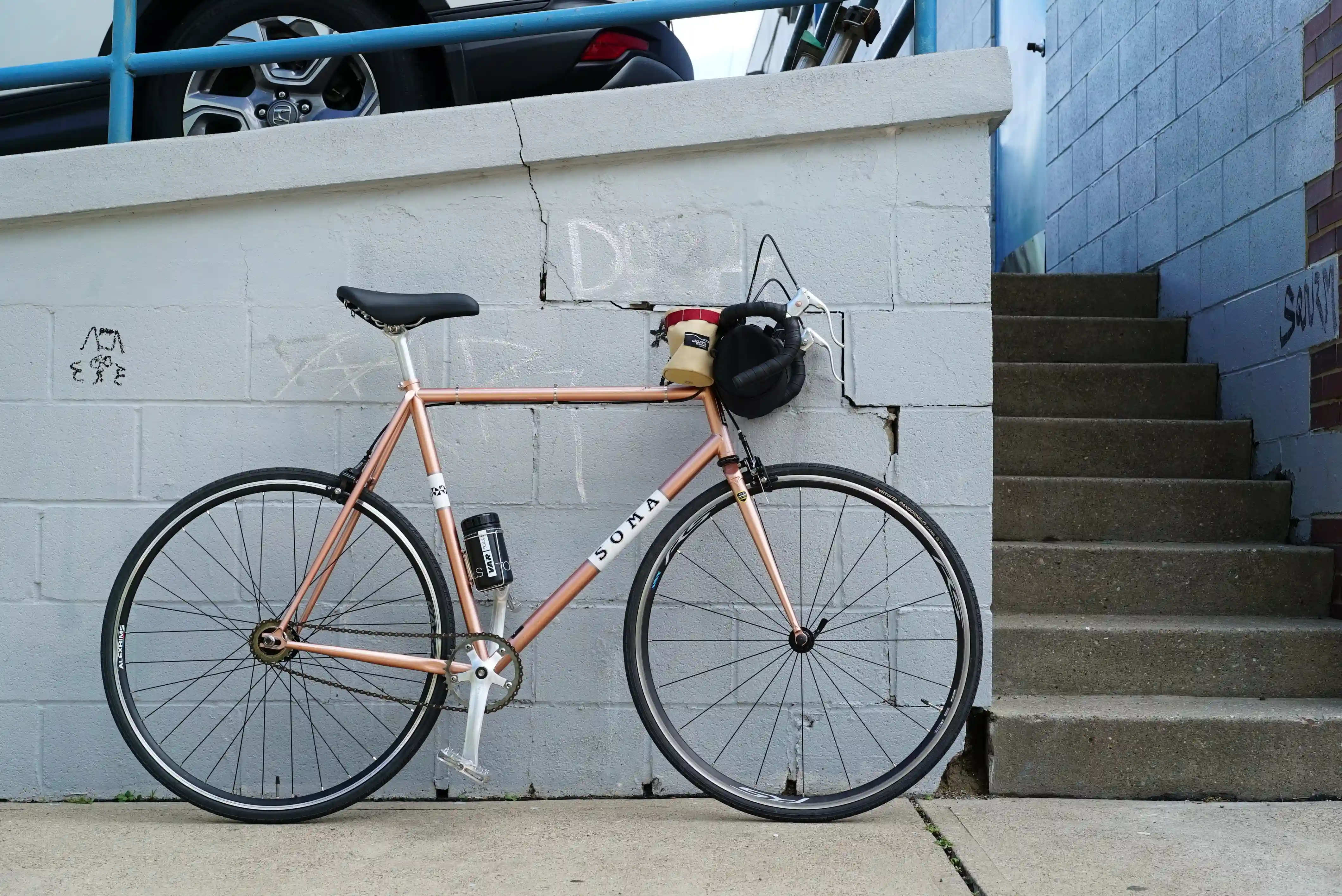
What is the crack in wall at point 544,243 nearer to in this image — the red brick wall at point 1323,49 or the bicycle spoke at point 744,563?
the bicycle spoke at point 744,563

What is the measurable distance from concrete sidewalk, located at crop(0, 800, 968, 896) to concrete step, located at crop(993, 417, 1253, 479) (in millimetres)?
1502

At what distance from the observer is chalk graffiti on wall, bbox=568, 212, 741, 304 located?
2992mm

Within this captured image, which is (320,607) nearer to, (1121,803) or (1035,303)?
(1121,803)

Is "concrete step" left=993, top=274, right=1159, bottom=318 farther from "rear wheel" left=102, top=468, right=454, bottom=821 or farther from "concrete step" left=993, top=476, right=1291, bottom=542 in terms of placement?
"rear wheel" left=102, top=468, right=454, bottom=821

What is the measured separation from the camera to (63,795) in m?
2.96

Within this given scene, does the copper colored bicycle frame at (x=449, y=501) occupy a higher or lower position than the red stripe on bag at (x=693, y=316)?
lower

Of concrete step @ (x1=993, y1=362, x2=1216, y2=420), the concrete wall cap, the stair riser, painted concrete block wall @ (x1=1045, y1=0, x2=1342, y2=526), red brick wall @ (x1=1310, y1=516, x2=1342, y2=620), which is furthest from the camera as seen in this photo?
concrete step @ (x1=993, y1=362, x2=1216, y2=420)

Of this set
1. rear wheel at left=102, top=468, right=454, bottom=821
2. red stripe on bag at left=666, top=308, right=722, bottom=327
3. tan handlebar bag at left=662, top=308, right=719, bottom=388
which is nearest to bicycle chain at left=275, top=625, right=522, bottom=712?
rear wheel at left=102, top=468, right=454, bottom=821

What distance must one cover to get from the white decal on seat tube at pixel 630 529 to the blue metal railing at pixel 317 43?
134cm

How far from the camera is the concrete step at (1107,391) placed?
4.11 metres

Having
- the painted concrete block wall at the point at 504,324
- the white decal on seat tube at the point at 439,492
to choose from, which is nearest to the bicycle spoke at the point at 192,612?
the painted concrete block wall at the point at 504,324

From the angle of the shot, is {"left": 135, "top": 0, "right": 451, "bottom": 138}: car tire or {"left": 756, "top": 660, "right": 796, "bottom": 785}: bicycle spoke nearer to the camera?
{"left": 756, "top": 660, "right": 796, "bottom": 785}: bicycle spoke

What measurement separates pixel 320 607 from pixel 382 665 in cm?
35

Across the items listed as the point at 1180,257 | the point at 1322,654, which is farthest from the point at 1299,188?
the point at 1322,654
